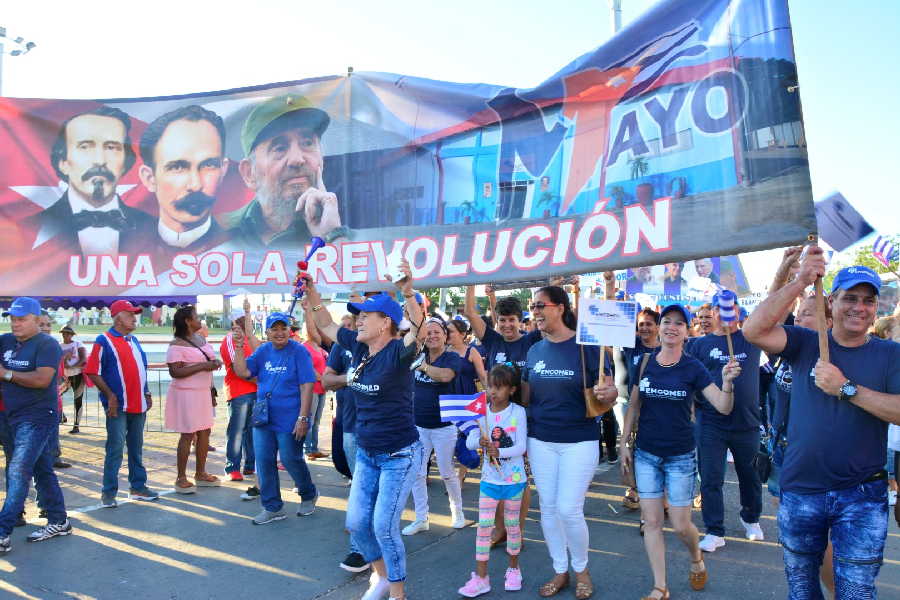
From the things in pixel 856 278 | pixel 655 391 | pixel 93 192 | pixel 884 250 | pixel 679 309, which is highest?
pixel 93 192

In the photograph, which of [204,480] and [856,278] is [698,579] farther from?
[204,480]

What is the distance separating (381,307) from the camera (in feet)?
14.3

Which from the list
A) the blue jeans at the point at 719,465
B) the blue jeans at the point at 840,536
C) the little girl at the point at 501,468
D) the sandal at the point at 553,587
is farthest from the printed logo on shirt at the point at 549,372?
the blue jeans at the point at 719,465

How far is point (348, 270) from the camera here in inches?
236

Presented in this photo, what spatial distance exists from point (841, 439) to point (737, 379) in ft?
8.60

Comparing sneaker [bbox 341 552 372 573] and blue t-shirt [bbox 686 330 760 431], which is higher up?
blue t-shirt [bbox 686 330 760 431]

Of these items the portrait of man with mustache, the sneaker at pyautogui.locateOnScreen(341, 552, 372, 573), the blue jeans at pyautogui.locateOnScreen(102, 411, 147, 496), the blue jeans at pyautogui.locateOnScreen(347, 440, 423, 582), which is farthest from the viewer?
the blue jeans at pyautogui.locateOnScreen(102, 411, 147, 496)

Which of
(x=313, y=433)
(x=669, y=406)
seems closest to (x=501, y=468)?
(x=669, y=406)

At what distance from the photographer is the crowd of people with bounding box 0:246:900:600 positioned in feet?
9.88

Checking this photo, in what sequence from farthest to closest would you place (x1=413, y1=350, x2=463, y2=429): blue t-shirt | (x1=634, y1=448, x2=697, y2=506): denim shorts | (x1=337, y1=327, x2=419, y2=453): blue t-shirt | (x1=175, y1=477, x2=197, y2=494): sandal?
(x1=175, y1=477, x2=197, y2=494): sandal
(x1=413, y1=350, x2=463, y2=429): blue t-shirt
(x1=634, y1=448, x2=697, y2=506): denim shorts
(x1=337, y1=327, x2=419, y2=453): blue t-shirt

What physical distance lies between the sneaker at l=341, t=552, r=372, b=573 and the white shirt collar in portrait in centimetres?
337

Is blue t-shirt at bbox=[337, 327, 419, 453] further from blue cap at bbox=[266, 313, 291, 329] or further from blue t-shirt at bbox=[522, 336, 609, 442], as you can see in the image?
blue cap at bbox=[266, 313, 291, 329]

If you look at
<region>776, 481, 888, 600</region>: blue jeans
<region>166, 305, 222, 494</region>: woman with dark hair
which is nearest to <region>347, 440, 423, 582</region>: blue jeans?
<region>776, 481, 888, 600</region>: blue jeans

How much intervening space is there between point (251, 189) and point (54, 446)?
293cm
